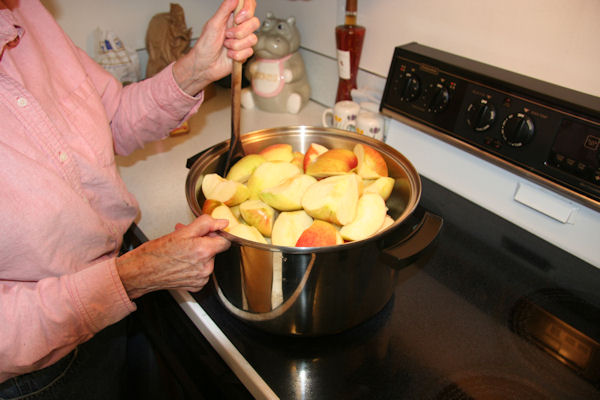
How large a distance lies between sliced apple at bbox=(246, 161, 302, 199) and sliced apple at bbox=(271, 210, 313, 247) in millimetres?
65

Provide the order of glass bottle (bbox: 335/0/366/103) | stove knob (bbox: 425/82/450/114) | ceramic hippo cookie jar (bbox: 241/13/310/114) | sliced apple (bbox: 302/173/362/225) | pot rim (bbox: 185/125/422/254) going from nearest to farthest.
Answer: pot rim (bbox: 185/125/422/254), sliced apple (bbox: 302/173/362/225), stove knob (bbox: 425/82/450/114), glass bottle (bbox: 335/0/366/103), ceramic hippo cookie jar (bbox: 241/13/310/114)

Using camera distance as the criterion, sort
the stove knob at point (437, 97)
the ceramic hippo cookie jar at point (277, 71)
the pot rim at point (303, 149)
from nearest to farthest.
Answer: the pot rim at point (303, 149) → the stove knob at point (437, 97) → the ceramic hippo cookie jar at point (277, 71)

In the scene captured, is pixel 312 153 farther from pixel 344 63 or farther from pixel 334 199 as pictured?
pixel 344 63

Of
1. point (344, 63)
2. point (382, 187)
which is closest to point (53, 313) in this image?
point (382, 187)

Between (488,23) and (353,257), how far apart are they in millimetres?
554

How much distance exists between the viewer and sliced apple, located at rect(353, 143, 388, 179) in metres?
0.68

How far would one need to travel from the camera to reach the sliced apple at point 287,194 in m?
0.63

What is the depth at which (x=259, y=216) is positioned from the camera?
63 cm

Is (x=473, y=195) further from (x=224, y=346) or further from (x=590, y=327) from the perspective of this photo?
(x=224, y=346)

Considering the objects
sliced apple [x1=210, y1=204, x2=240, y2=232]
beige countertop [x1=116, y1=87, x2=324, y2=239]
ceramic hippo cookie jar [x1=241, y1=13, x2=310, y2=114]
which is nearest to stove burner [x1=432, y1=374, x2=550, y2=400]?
sliced apple [x1=210, y1=204, x2=240, y2=232]

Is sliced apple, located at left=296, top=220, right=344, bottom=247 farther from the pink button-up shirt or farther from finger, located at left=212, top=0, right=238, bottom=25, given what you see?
finger, located at left=212, top=0, right=238, bottom=25

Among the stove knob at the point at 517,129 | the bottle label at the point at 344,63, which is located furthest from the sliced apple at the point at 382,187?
the bottle label at the point at 344,63

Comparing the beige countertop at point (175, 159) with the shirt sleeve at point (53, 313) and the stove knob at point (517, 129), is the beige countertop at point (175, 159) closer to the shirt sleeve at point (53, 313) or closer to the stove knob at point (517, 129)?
the shirt sleeve at point (53, 313)

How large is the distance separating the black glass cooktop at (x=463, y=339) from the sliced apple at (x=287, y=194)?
0.62 ft
